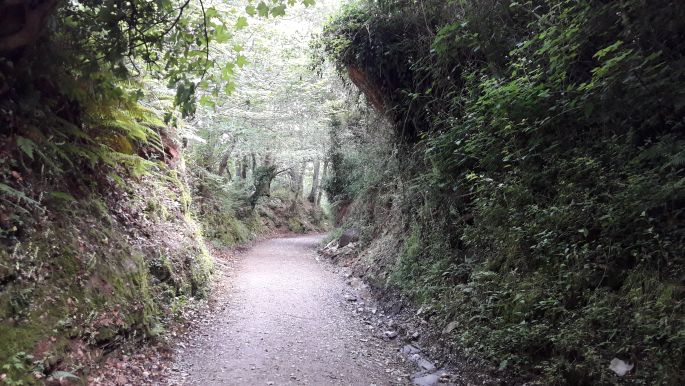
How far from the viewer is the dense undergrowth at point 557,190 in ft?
11.7

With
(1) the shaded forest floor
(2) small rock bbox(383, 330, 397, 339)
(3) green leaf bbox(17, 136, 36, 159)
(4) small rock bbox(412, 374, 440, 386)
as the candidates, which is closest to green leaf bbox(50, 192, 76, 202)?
(3) green leaf bbox(17, 136, 36, 159)

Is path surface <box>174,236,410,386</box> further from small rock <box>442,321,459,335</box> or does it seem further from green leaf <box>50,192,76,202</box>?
green leaf <box>50,192,76,202</box>

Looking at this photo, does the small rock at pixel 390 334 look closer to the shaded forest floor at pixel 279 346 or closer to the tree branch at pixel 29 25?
the shaded forest floor at pixel 279 346

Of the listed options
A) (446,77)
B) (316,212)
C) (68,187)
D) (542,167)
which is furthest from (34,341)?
(316,212)

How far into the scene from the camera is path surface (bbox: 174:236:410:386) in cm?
512

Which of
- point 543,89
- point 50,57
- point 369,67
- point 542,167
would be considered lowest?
point 542,167

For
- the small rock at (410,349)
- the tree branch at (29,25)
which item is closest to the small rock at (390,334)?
the small rock at (410,349)

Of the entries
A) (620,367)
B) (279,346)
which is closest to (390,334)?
(279,346)

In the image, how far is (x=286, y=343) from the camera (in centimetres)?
616

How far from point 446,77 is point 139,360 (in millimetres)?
6910

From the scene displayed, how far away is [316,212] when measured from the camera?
32.0 meters

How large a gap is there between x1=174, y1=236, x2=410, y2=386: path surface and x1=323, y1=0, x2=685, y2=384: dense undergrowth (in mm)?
1232

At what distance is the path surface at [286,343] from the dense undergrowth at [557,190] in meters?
1.23

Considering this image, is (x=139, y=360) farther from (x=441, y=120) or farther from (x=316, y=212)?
(x=316, y=212)
